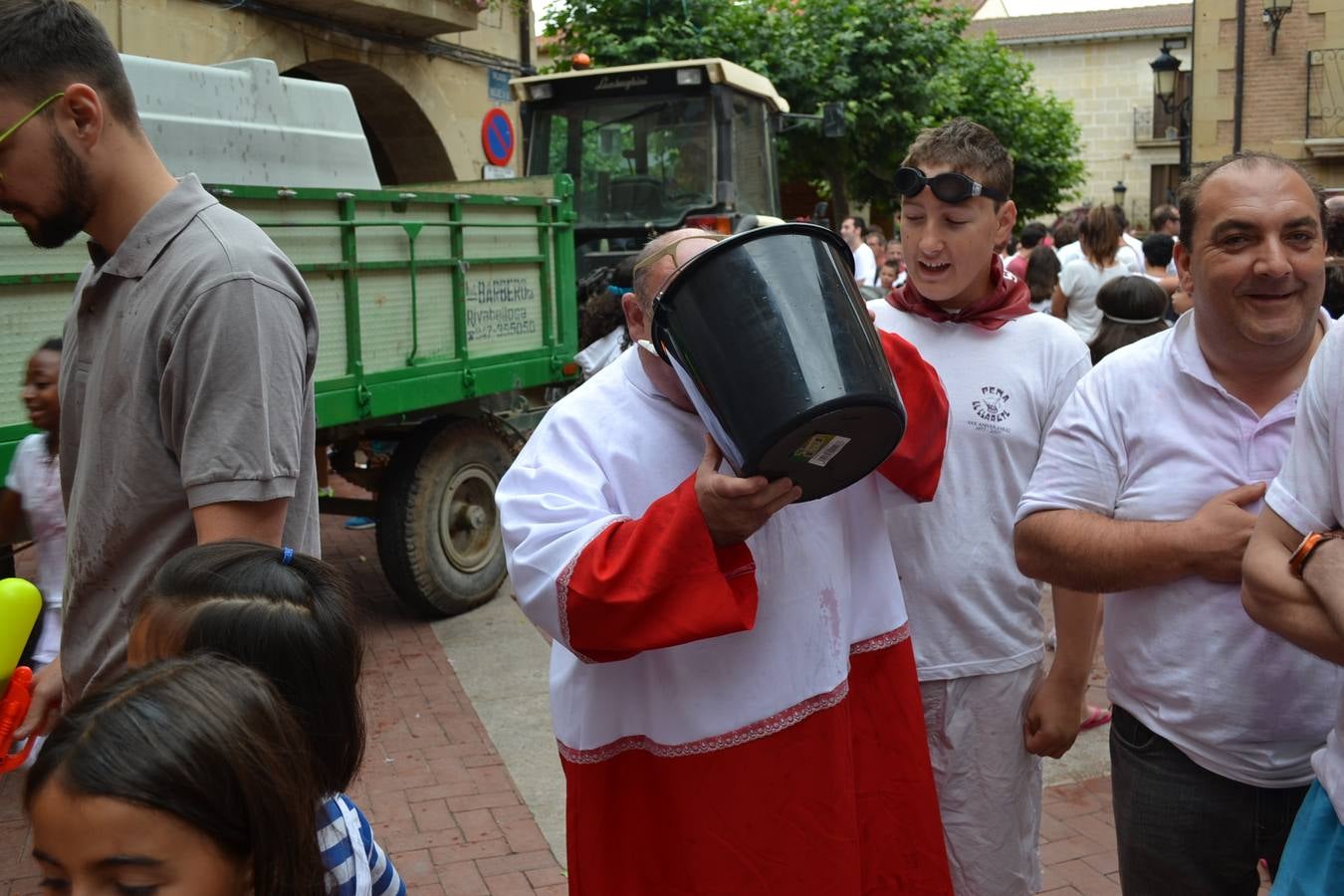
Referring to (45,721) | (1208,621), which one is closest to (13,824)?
(45,721)

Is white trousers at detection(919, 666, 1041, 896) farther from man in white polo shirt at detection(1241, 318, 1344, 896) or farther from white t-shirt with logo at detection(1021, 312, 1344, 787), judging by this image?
man in white polo shirt at detection(1241, 318, 1344, 896)

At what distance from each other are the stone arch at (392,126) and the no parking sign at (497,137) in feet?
3.31

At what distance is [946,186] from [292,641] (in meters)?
1.80

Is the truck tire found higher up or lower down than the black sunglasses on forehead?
lower down

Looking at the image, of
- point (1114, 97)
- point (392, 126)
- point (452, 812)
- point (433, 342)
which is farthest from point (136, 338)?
point (1114, 97)

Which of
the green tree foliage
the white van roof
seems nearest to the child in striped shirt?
the white van roof

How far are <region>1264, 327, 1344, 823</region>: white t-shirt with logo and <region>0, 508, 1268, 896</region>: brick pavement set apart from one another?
7.04 feet

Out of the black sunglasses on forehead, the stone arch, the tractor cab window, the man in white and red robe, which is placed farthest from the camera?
the stone arch

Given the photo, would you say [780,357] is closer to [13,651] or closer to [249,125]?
[13,651]

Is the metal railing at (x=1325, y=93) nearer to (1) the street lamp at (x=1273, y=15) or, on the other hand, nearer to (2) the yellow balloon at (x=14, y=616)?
(1) the street lamp at (x=1273, y=15)

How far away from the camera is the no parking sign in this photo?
1267 cm

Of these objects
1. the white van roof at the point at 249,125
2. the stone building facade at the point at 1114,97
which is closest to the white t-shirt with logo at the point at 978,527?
the white van roof at the point at 249,125

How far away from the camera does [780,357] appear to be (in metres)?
1.73

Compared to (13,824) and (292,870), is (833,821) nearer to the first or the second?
(292,870)
